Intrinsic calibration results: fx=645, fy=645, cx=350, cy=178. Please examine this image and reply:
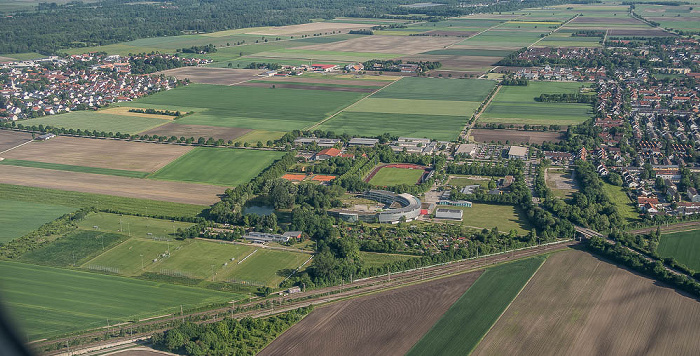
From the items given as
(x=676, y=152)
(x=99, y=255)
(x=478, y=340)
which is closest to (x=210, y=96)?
(x=99, y=255)

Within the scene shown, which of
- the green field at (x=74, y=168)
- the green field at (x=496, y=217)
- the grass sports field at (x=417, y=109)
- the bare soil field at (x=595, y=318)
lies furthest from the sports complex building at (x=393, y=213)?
the green field at (x=74, y=168)

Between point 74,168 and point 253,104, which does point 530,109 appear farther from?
point 74,168

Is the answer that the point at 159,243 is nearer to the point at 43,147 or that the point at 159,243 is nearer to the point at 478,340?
the point at 478,340

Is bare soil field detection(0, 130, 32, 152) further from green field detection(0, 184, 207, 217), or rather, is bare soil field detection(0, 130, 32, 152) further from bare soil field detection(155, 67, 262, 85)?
bare soil field detection(155, 67, 262, 85)

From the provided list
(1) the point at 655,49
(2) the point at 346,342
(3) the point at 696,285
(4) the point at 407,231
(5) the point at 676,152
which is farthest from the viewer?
(1) the point at 655,49

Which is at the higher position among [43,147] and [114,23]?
[114,23]

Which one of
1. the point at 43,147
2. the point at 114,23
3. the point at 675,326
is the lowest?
the point at 675,326

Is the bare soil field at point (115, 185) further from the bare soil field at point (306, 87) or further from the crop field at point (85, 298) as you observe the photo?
the bare soil field at point (306, 87)
